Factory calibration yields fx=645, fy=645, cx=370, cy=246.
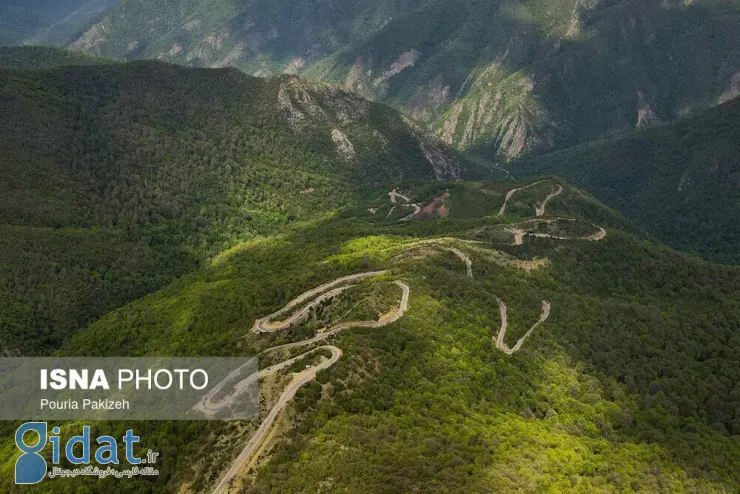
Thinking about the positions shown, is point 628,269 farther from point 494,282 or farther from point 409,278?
point 409,278

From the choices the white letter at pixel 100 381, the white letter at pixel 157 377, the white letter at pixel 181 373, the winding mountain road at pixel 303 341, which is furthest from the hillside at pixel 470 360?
the white letter at pixel 100 381

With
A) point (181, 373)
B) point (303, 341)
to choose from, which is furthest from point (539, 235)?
point (181, 373)

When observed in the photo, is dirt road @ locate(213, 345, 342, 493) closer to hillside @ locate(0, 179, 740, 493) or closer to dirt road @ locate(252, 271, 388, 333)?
hillside @ locate(0, 179, 740, 493)

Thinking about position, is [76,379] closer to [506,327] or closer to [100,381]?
[100,381]

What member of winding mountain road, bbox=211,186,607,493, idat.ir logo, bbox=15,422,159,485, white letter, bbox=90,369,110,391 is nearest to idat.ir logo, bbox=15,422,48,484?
idat.ir logo, bbox=15,422,159,485

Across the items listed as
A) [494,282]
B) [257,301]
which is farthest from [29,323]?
[494,282]
